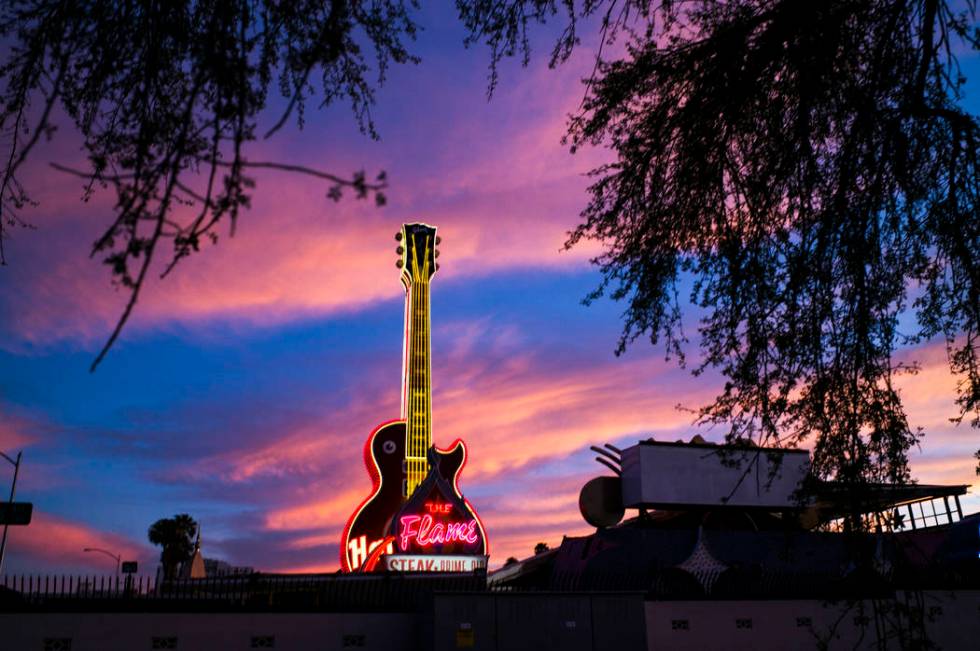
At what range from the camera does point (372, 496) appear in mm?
50031

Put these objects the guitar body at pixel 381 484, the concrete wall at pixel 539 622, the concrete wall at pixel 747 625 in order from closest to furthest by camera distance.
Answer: the concrete wall at pixel 539 622, the concrete wall at pixel 747 625, the guitar body at pixel 381 484

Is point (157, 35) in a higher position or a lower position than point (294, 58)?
higher

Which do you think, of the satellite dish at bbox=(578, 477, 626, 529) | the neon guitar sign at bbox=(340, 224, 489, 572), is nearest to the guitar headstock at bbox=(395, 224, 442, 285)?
the neon guitar sign at bbox=(340, 224, 489, 572)

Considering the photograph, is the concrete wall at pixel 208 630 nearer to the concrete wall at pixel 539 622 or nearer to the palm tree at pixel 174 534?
the concrete wall at pixel 539 622

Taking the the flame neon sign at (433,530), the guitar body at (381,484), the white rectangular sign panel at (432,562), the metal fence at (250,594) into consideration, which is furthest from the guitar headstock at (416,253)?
the metal fence at (250,594)

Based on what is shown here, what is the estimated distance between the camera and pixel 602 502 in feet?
117

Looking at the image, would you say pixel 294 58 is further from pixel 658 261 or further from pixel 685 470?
pixel 685 470

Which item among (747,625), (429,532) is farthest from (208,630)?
(429,532)

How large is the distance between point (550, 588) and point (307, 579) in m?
7.61

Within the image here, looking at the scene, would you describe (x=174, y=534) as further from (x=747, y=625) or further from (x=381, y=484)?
(x=747, y=625)

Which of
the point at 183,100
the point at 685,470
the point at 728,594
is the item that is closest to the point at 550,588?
the point at 728,594

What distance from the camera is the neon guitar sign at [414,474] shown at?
144 ft

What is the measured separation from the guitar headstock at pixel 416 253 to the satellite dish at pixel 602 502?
91.0 ft

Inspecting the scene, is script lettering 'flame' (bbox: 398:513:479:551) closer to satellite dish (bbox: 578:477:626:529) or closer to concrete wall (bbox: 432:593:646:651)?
satellite dish (bbox: 578:477:626:529)
